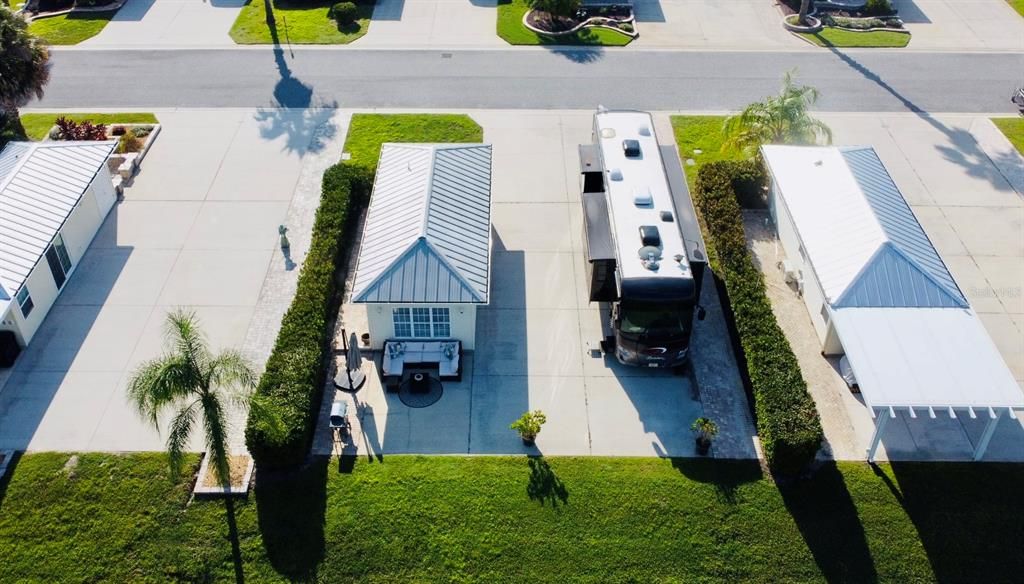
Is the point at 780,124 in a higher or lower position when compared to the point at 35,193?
higher

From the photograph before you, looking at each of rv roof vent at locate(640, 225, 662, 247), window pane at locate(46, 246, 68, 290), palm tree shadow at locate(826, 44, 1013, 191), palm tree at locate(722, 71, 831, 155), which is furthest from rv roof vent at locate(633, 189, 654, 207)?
window pane at locate(46, 246, 68, 290)

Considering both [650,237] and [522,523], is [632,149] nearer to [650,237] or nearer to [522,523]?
[650,237]

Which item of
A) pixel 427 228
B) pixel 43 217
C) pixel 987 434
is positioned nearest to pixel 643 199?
pixel 427 228

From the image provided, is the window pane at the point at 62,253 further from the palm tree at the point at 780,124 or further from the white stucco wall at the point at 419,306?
the palm tree at the point at 780,124

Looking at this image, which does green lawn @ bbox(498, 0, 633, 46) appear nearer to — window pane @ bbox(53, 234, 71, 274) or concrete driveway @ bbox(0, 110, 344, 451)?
concrete driveway @ bbox(0, 110, 344, 451)

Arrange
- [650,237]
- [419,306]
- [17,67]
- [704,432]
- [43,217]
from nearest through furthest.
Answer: [704,432]
[419,306]
[650,237]
[43,217]
[17,67]

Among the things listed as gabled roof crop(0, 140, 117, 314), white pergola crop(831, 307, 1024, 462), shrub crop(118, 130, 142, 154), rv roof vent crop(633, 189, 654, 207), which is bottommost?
shrub crop(118, 130, 142, 154)

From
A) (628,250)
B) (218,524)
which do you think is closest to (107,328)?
(218,524)
